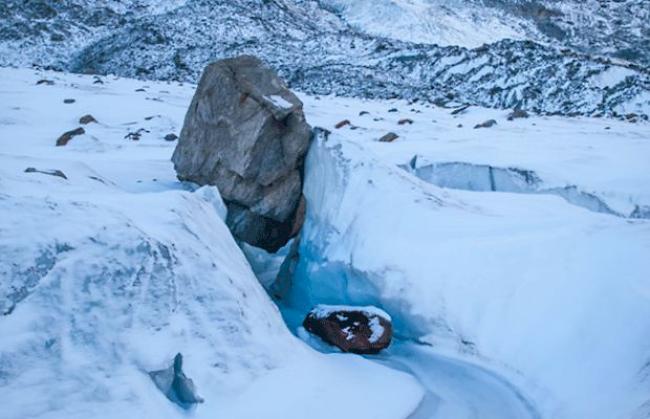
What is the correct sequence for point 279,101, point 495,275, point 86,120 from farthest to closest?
point 86,120 < point 279,101 < point 495,275

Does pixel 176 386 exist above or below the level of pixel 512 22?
above

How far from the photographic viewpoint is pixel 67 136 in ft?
24.0

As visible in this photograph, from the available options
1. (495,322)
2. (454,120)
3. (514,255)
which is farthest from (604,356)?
(454,120)

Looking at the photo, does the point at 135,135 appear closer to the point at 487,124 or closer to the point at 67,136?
the point at 67,136

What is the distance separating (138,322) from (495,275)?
2.33 meters

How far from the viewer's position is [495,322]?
3.72 m

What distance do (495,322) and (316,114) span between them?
6.96 meters

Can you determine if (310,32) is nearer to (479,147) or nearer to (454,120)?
(454,120)

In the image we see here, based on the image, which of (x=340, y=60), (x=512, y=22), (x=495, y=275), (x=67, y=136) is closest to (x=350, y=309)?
(x=495, y=275)

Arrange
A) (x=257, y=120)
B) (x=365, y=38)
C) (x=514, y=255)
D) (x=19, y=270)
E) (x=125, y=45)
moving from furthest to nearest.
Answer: (x=365, y=38) → (x=125, y=45) → (x=257, y=120) → (x=514, y=255) → (x=19, y=270)

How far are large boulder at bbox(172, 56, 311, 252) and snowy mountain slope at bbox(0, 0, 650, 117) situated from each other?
895 cm

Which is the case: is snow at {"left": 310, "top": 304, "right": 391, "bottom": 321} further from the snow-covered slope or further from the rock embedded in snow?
the snow-covered slope

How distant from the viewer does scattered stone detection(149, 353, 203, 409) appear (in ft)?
8.43

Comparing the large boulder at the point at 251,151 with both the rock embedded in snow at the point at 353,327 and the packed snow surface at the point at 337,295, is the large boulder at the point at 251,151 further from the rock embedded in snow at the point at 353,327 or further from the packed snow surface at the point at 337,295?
the rock embedded in snow at the point at 353,327
